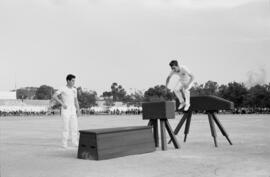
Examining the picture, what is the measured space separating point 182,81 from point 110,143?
11.0ft

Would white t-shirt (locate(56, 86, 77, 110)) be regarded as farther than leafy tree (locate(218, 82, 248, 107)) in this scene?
No

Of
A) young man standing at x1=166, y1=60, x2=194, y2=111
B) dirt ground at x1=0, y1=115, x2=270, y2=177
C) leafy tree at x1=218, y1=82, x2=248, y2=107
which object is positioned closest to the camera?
dirt ground at x1=0, y1=115, x2=270, y2=177

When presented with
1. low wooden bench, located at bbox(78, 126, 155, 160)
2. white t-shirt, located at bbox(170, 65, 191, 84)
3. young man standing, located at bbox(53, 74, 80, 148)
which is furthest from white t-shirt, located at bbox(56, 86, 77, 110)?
white t-shirt, located at bbox(170, 65, 191, 84)

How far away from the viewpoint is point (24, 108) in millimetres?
150125

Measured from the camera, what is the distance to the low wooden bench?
9414mm

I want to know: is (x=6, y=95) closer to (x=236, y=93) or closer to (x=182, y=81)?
(x=236, y=93)

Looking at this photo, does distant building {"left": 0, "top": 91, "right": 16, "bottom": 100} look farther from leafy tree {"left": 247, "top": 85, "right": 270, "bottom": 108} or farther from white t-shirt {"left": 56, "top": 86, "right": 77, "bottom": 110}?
white t-shirt {"left": 56, "top": 86, "right": 77, "bottom": 110}

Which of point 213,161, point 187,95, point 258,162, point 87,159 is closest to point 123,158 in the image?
point 87,159

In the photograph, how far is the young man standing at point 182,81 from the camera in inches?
470

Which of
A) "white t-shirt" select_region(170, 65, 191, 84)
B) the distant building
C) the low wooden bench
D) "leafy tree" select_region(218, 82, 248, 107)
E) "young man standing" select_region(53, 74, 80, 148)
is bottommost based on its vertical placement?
the low wooden bench

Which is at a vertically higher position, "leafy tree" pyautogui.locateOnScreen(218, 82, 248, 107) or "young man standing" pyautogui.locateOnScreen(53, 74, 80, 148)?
"leafy tree" pyautogui.locateOnScreen(218, 82, 248, 107)

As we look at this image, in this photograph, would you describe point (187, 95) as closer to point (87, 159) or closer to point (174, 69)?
point (174, 69)

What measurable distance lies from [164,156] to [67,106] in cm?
337

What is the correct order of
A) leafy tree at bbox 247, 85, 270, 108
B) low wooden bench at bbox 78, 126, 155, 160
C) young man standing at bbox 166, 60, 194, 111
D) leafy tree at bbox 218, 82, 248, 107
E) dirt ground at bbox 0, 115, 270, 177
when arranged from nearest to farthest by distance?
dirt ground at bbox 0, 115, 270, 177 < low wooden bench at bbox 78, 126, 155, 160 < young man standing at bbox 166, 60, 194, 111 < leafy tree at bbox 247, 85, 270, 108 < leafy tree at bbox 218, 82, 248, 107
